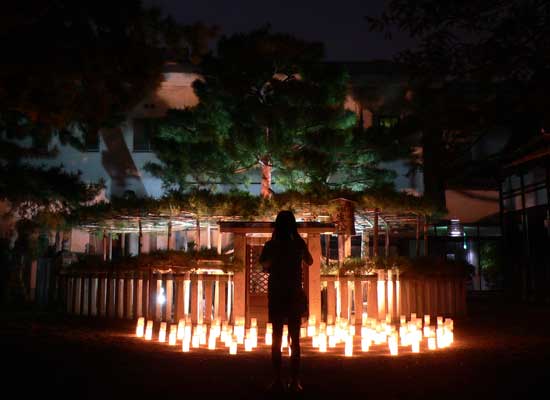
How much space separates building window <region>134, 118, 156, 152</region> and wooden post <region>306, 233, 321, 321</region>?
1197 centimetres

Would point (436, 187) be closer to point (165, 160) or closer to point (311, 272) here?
point (165, 160)

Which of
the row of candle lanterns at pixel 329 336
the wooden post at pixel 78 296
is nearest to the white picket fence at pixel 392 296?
the row of candle lanterns at pixel 329 336

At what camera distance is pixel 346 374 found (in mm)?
6207

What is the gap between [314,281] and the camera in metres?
10.8

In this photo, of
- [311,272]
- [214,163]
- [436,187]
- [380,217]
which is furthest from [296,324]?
[436,187]

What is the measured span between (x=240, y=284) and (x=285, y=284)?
17.1ft

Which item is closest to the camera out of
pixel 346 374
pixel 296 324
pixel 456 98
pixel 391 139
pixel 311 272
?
pixel 296 324

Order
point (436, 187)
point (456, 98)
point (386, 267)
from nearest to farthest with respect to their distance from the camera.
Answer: point (456, 98) < point (386, 267) < point (436, 187)

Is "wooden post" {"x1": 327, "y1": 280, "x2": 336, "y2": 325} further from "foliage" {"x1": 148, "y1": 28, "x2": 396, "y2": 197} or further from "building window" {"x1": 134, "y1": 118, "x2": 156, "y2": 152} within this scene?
"building window" {"x1": 134, "y1": 118, "x2": 156, "y2": 152}

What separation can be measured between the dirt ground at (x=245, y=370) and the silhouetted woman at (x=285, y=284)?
448 millimetres

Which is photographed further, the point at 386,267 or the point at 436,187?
the point at 436,187

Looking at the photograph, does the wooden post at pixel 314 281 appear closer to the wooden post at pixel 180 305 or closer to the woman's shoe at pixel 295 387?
the wooden post at pixel 180 305

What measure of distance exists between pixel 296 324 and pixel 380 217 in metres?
9.71

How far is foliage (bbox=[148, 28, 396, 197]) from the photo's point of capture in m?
15.8
